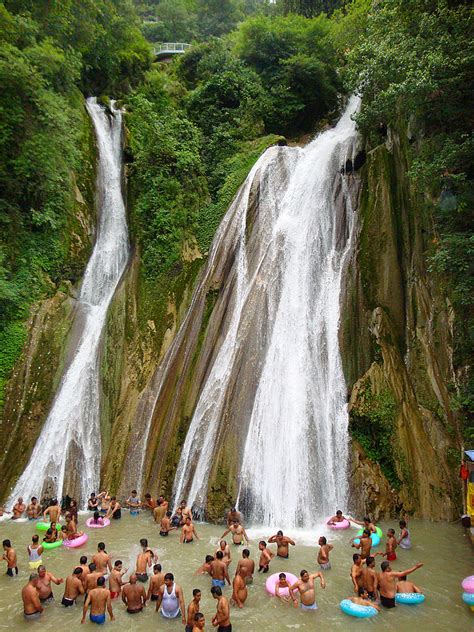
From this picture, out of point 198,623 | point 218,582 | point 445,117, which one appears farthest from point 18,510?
point 445,117

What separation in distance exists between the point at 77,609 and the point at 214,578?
2579 millimetres

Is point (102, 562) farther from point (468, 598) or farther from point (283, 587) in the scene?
point (468, 598)

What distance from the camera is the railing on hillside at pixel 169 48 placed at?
41500 mm

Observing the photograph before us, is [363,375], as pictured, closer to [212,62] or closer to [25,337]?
[25,337]

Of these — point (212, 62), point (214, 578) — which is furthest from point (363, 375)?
point (212, 62)

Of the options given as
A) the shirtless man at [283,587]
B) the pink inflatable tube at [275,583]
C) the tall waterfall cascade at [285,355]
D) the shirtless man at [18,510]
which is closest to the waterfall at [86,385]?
the shirtless man at [18,510]

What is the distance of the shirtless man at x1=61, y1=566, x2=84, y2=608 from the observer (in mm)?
8374

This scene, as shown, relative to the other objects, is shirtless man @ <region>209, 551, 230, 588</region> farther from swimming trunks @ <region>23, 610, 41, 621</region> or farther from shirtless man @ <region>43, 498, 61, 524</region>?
shirtless man @ <region>43, 498, 61, 524</region>

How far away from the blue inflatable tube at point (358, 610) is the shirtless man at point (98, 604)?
4.16m

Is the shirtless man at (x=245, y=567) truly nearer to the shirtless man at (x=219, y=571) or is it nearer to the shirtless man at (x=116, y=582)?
the shirtless man at (x=219, y=571)

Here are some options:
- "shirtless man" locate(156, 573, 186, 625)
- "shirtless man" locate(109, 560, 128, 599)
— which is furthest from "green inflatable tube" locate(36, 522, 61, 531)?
"shirtless man" locate(156, 573, 186, 625)

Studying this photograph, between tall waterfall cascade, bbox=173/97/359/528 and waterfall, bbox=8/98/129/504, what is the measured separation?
3554 mm

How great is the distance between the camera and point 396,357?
14.3 metres

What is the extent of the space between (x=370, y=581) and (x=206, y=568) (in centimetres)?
318
